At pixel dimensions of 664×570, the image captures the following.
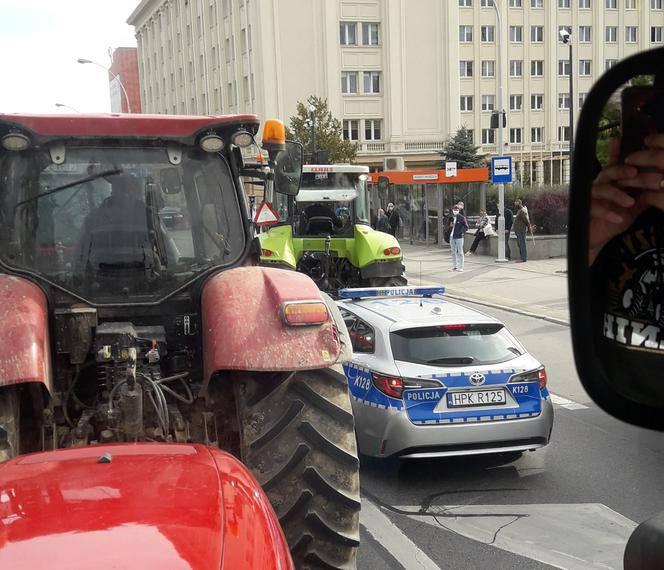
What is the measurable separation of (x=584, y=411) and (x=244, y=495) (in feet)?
23.6

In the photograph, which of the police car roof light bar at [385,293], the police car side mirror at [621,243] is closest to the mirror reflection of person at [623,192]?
the police car side mirror at [621,243]

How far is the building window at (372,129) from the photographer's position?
202ft

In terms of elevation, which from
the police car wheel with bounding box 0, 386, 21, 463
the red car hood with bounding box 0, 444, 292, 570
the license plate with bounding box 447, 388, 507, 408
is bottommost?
the license plate with bounding box 447, 388, 507, 408

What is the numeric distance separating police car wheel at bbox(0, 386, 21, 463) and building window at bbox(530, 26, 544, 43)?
6387cm

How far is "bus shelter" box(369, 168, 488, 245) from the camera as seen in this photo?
105 ft

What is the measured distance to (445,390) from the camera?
6930 mm

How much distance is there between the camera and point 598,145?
Answer: 4.58 feet

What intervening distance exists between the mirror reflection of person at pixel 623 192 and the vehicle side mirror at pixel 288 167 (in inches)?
158

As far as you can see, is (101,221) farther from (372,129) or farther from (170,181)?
(372,129)

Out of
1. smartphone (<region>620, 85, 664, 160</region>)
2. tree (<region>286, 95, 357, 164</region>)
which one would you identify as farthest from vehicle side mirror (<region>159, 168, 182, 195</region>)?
tree (<region>286, 95, 357, 164</region>)

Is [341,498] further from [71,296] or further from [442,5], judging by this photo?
[442,5]

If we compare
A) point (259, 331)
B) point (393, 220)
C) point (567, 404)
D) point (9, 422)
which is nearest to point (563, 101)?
point (393, 220)

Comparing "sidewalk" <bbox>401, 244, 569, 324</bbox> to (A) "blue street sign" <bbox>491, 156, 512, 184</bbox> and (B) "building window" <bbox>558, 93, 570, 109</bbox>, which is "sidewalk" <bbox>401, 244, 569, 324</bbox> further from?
(B) "building window" <bbox>558, 93, 570, 109</bbox>

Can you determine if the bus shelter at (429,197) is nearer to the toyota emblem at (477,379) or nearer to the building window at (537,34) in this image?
the toyota emblem at (477,379)
